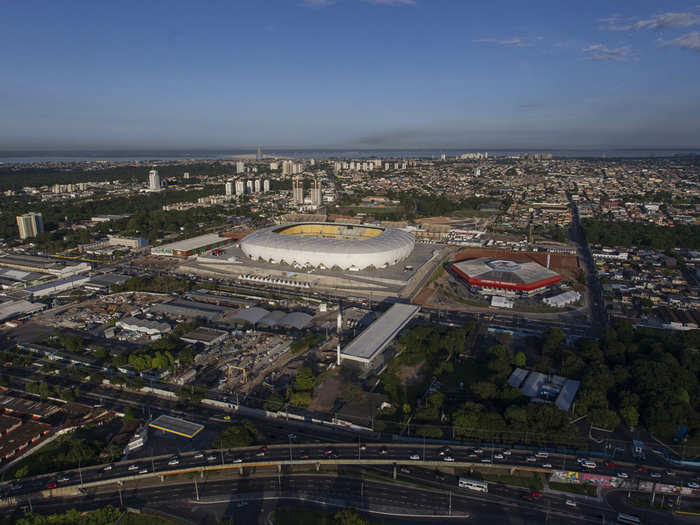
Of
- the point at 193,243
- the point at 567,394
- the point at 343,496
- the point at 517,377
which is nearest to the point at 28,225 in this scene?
the point at 193,243

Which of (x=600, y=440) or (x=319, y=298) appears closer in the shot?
(x=600, y=440)

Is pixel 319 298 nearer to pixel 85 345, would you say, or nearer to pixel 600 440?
pixel 85 345

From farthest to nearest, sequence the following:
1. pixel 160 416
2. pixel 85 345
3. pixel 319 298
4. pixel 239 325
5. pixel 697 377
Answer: pixel 319 298 < pixel 239 325 < pixel 85 345 < pixel 697 377 < pixel 160 416

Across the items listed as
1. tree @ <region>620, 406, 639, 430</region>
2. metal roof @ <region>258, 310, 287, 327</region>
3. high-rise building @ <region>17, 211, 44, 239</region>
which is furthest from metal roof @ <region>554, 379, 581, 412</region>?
high-rise building @ <region>17, 211, 44, 239</region>

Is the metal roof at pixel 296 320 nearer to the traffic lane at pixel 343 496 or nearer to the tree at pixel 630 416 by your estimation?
the traffic lane at pixel 343 496

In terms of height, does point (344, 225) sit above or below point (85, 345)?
above

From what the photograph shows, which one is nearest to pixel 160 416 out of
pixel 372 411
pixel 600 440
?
pixel 372 411

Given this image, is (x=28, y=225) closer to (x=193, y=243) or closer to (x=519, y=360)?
(x=193, y=243)
